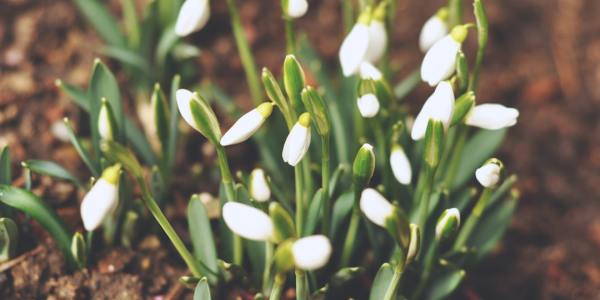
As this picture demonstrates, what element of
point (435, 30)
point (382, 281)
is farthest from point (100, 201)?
point (435, 30)

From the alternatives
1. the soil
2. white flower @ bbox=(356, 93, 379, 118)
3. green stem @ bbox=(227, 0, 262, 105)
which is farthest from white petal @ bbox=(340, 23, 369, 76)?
the soil

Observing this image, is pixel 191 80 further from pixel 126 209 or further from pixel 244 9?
pixel 126 209

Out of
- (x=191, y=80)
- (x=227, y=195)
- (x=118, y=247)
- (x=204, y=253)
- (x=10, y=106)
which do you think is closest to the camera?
(x=227, y=195)

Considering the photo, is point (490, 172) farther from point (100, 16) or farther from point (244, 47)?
point (100, 16)

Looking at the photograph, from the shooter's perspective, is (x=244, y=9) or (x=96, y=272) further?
(x=244, y=9)

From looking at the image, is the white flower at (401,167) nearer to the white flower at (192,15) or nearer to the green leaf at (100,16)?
the white flower at (192,15)

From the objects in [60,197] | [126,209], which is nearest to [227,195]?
[126,209]
